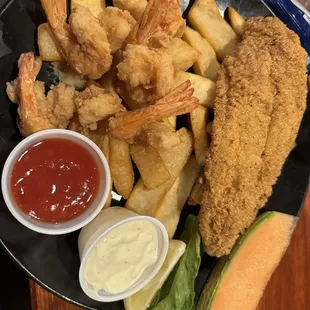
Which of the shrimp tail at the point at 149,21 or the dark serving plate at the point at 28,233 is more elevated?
the shrimp tail at the point at 149,21

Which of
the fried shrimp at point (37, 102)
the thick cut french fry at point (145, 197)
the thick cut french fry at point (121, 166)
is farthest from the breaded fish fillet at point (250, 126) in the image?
the fried shrimp at point (37, 102)

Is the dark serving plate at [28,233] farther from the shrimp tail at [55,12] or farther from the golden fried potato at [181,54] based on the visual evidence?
the golden fried potato at [181,54]

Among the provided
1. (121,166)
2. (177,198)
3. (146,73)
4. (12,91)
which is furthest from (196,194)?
(12,91)

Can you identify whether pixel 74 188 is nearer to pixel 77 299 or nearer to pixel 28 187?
pixel 28 187

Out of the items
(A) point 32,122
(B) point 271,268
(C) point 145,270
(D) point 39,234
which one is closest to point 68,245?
(D) point 39,234

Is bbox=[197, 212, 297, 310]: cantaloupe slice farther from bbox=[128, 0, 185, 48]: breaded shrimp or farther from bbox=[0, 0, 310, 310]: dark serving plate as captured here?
bbox=[128, 0, 185, 48]: breaded shrimp
